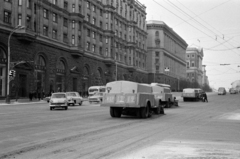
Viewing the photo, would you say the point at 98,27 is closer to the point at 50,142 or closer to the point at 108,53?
the point at 108,53

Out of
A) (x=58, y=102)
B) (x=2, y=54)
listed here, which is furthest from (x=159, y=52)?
(x=58, y=102)

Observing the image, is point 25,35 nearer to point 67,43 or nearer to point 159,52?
point 67,43

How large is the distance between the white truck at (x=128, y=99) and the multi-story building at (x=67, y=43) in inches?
979

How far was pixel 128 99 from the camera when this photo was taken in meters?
20.3

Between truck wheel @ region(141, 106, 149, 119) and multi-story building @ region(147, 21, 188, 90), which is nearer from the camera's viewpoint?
truck wheel @ region(141, 106, 149, 119)

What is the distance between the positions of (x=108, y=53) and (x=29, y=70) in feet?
101

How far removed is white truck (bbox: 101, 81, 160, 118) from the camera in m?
20.2

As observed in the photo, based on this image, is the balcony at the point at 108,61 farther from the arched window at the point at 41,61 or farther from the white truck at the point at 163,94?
the white truck at the point at 163,94

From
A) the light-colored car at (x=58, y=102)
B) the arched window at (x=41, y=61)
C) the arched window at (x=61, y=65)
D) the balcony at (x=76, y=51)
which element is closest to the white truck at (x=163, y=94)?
the light-colored car at (x=58, y=102)

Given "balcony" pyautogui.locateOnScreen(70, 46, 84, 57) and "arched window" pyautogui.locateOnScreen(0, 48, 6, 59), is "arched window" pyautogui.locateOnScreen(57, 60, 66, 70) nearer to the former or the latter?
"balcony" pyautogui.locateOnScreen(70, 46, 84, 57)

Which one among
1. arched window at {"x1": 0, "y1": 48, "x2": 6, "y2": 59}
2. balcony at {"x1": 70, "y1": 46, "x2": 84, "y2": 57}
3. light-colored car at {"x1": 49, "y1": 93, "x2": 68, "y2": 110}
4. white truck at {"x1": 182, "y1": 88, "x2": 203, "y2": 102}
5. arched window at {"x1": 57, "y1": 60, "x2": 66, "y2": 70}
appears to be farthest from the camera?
balcony at {"x1": 70, "y1": 46, "x2": 84, "y2": 57}

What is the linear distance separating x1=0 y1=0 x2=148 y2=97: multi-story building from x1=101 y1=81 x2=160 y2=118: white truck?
2488cm

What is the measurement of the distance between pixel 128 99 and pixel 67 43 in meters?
43.1

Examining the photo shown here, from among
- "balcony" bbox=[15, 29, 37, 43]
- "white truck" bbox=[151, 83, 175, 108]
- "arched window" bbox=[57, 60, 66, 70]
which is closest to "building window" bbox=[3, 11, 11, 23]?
"balcony" bbox=[15, 29, 37, 43]
